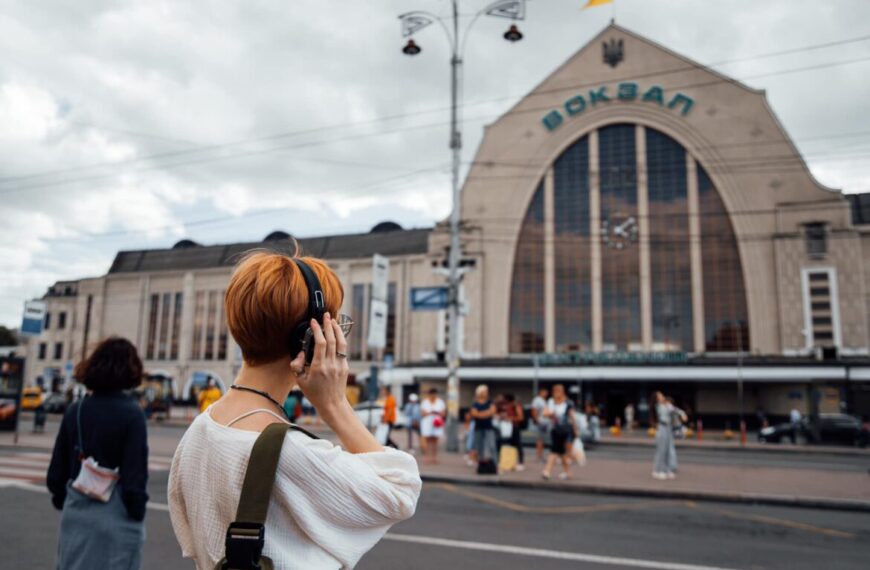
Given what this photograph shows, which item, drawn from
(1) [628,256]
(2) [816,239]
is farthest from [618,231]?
(2) [816,239]

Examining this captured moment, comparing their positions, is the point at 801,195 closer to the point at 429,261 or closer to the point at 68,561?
the point at 429,261

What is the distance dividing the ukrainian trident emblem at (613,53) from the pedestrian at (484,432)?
1508 inches

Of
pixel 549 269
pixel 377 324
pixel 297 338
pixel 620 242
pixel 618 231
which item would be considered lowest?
pixel 297 338

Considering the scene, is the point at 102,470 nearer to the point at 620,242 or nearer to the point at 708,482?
the point at 708,482

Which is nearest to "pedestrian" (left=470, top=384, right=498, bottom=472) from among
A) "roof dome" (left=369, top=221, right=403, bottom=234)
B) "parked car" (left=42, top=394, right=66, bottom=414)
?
"parked car" (left=42, top=394, right=66, bottom=414)

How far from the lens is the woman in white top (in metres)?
1.44

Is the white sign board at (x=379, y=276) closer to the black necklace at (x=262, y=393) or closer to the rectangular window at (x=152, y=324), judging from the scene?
the black necklace at (x=262, y=393)

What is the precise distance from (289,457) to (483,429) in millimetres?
11887

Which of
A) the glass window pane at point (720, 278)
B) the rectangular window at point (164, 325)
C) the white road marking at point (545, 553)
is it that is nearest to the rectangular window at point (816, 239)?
the glass window pane at point (720, 278)

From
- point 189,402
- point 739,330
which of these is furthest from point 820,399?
point 189,402

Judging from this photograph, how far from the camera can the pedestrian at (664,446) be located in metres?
12.5

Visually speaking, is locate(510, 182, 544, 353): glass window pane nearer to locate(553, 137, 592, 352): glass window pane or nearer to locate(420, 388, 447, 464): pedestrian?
locate(553, 137, 592, 352): glass window pane

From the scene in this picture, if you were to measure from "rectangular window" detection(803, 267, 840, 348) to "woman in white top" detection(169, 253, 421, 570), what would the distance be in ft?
138

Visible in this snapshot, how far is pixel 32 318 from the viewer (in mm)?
15836
